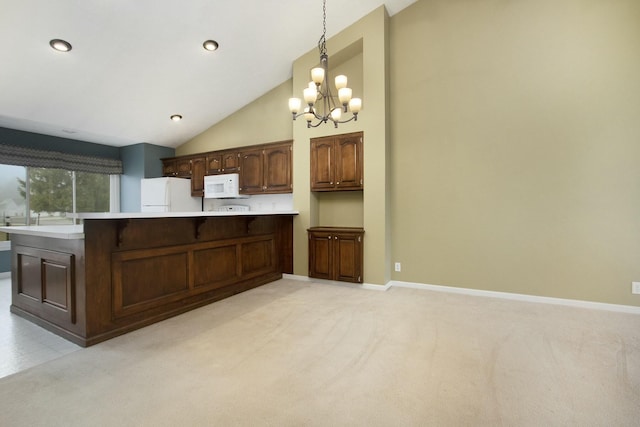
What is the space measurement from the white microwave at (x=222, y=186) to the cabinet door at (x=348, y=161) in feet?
6.53

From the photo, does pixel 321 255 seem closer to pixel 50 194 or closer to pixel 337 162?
pixel 337 162

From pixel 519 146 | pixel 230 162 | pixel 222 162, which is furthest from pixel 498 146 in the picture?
pixel 222 162

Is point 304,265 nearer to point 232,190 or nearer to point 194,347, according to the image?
point 232,190

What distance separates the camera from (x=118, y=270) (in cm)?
263

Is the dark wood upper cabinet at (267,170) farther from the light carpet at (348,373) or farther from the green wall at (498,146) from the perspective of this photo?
the light carpet at (348,373)

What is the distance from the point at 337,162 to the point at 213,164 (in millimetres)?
2688

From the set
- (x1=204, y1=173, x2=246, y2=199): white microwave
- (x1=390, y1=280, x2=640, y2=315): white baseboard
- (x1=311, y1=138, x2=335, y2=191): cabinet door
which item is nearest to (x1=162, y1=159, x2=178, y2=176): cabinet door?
(x1=204, y1=173, x2=246, y2=199): white microwave

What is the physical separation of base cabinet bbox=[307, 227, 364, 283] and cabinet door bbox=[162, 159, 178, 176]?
3538 millimetres

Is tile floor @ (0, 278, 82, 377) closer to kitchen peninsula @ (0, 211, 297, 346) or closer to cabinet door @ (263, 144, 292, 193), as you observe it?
kitchen peninsula @ (0, 211, 297, 346)

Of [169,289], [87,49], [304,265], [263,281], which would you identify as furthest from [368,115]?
[87,49]

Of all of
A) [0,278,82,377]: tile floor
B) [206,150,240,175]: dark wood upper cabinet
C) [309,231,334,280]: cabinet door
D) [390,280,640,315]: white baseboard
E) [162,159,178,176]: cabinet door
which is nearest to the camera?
[0,278,82,377]: tile floor

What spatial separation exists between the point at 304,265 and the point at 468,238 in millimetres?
2335

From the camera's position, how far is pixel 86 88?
4.27 metres

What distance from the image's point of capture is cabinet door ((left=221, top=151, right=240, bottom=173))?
5504 mm
